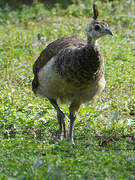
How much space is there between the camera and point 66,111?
18.5 feet

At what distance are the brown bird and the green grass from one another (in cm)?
39

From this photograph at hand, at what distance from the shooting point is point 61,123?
16.3ft

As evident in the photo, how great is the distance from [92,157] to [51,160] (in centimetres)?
43

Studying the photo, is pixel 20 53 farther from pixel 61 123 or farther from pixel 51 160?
pixel 51 160

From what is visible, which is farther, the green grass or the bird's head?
the bird's head

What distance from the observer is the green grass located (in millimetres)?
3367

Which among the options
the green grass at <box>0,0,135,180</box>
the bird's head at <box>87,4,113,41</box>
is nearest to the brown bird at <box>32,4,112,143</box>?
the bird's head at <box>87,4,113,41</box>

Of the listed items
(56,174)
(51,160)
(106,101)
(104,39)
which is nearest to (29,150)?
(51,160)

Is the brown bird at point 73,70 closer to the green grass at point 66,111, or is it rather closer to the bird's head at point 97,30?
the bird's head at point 97,30

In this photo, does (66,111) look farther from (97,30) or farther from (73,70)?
(97,30)

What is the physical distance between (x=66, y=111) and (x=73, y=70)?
1.48m

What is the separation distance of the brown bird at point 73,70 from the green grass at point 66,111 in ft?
1.28

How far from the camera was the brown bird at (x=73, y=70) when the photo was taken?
4.21 m

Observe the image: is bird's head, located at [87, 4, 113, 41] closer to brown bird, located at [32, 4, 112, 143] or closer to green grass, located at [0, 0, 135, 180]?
brown bird, located at [32, 4, 112, 143]
